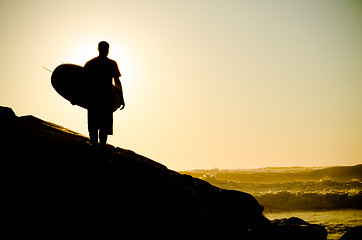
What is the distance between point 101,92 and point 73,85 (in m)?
1.27

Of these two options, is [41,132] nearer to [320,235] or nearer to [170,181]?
[170,181]

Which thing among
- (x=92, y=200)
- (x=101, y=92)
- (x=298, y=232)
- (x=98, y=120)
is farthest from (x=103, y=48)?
(x=298, y=232)

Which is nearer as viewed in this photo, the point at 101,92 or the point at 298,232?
the point at 101,92

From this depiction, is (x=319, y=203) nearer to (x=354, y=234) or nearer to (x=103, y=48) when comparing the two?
(x=354, y=234)

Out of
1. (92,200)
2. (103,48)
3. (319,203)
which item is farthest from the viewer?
(319,203)

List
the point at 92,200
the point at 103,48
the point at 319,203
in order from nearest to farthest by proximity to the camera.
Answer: the point at 92,200, the point at 103,48, the point at 319,203

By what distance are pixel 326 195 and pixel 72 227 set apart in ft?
71.2

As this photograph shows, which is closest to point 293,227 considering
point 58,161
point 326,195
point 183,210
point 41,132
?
point 183,210

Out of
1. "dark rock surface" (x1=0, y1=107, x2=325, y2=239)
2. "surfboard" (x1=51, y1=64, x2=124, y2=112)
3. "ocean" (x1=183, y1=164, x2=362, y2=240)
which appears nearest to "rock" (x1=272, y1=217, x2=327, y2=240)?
"dark rock surface" (x1=0, y1=107, x2=325, y2=239)

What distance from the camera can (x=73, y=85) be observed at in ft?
23.1

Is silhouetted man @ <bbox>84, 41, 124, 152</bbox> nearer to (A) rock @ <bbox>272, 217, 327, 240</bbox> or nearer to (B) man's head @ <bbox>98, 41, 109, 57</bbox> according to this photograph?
(B) man's head @ <bbox>98, 41, 109, 57</bbox>

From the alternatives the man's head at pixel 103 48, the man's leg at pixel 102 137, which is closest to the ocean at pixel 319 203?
the man's leg at pixel 102 137

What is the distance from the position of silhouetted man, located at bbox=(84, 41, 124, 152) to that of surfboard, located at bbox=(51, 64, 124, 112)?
298 mm

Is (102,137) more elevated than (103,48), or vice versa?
(103,48)
